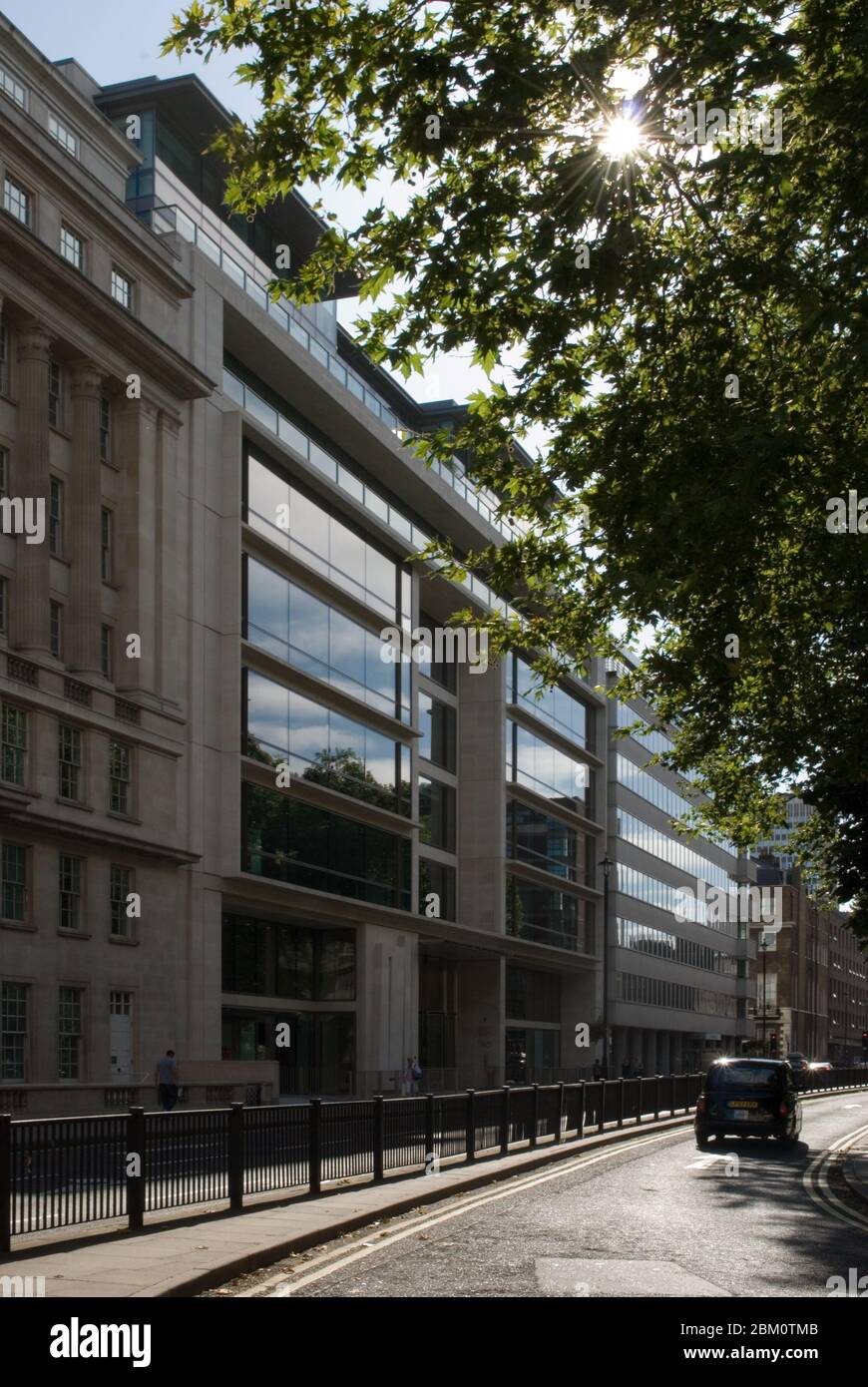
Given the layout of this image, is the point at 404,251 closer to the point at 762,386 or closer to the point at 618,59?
the point at 618,59

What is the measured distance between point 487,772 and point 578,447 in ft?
155

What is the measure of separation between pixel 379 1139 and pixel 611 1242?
6272 millimetres

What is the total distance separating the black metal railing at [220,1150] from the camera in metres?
12.9

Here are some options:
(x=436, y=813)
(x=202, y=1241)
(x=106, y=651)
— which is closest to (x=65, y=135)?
(x=106, y=651)

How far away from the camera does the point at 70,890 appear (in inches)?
1416

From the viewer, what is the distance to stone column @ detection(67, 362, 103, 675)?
37.2m

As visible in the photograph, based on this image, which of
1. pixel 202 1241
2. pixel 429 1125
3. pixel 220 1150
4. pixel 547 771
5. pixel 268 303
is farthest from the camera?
pixel 547 771

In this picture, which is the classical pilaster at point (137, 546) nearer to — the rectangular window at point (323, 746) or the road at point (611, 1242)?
the rectangular window at point (323, 746)

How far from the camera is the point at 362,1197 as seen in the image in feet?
57.5

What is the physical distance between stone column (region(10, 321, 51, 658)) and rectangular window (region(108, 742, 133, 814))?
3658 millimetres

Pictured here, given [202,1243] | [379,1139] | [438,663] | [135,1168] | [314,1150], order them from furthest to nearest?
1. [438,663]
2. [379,1139]
3. [314,1150]
4. [135,1168]
5. [202,1243]

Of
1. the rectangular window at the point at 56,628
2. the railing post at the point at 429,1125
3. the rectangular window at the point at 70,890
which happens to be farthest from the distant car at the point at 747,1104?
the rectangular window at the point at 56,628

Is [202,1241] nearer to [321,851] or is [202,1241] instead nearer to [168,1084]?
[168,1084]
